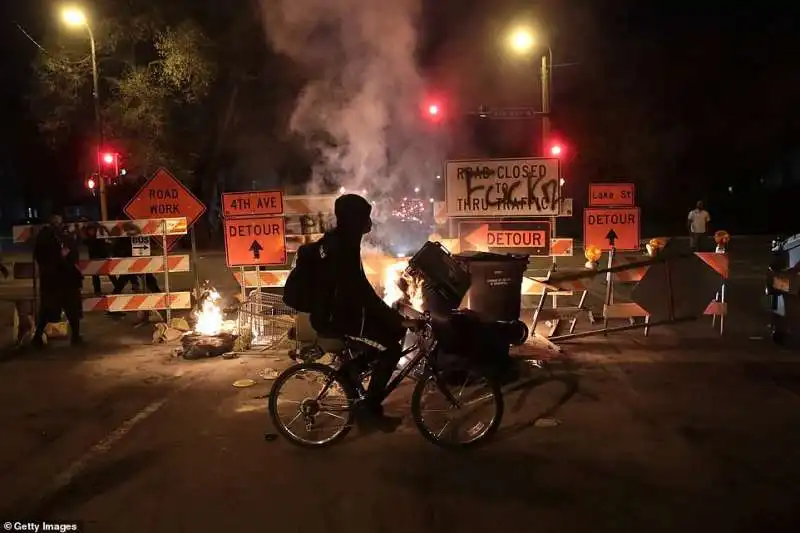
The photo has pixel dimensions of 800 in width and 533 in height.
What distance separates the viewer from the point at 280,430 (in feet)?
17.7

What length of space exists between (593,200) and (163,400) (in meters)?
6.42

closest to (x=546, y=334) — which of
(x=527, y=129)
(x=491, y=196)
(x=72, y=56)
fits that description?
(x=491, y=196)

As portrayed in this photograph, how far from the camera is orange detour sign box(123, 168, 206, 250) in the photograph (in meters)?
10.5

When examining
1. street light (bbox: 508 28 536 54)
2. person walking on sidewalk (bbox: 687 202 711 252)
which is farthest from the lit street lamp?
person walking on sidewalk (bbox: 687 202 711 252)

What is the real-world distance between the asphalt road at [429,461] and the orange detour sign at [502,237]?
2.39 metres

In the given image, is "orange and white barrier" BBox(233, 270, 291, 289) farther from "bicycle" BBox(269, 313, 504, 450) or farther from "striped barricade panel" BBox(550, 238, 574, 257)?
"bicycle" BBox(269, 313, 504, 450)

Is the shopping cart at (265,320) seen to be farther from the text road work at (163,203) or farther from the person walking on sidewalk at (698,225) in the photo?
the person walking on sidewalk at (698,225)

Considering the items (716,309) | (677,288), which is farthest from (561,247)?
(716,309)

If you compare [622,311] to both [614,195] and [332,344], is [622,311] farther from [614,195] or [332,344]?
[332,344]

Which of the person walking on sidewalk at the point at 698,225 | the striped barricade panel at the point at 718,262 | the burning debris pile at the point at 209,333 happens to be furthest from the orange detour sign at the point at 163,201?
the person walking on sidewalk at the point at 698,225

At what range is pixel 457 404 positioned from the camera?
5383mm

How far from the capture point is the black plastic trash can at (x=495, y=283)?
299 inches

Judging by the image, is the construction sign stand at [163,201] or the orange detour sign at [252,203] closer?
the orange detour sign at [252,203]

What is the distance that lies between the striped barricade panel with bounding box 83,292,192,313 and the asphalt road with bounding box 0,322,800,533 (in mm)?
2184
